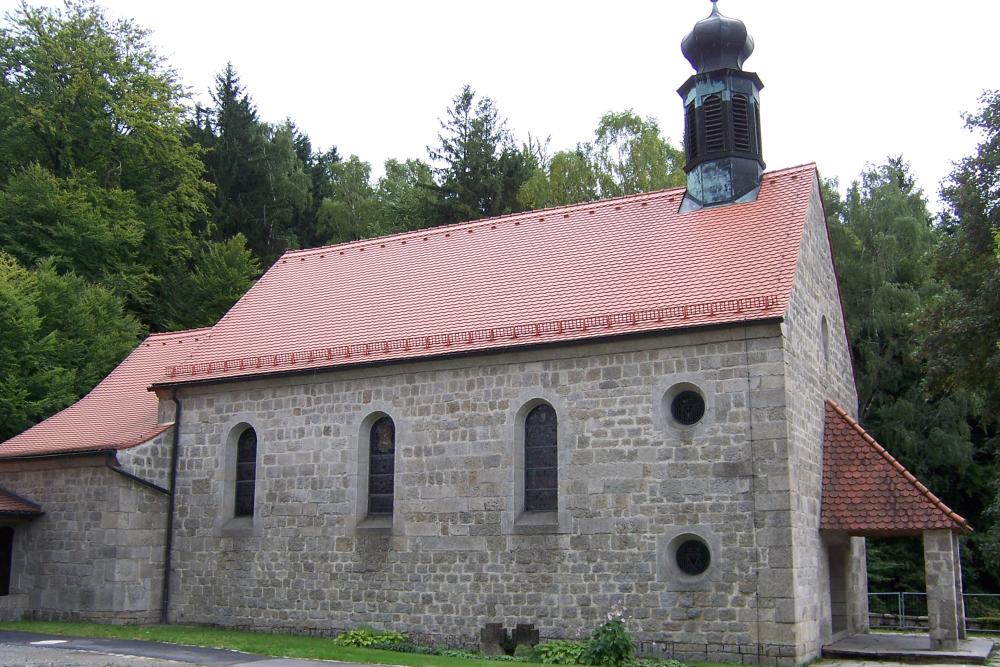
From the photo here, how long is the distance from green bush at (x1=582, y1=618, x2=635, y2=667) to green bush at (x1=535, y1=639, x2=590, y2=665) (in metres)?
0.21

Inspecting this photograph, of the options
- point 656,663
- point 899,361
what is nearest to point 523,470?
point 656,663

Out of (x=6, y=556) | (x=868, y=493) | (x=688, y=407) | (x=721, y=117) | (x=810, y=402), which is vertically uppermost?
(x=721, y=117)

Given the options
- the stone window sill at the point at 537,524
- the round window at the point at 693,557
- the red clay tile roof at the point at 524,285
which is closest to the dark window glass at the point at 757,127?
the red clay tile roof at the point at 524,285

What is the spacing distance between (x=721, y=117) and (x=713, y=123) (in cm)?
18

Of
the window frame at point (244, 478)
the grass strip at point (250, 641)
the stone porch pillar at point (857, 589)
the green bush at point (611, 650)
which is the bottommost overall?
the grass strip at point (250, 641)

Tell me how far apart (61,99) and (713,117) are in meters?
25.3

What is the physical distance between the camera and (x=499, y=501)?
1603cm

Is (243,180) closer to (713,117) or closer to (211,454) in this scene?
(211,454)

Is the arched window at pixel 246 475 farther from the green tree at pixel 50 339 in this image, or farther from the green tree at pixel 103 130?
the green tree at pixel 103 130

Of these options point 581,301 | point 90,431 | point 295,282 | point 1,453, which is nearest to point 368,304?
point 295,282

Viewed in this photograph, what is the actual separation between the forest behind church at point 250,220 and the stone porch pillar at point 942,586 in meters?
5.57

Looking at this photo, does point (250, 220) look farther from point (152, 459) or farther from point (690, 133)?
point (690, 133)

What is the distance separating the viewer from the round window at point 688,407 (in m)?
15.0

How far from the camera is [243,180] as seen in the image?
40.4 metres
